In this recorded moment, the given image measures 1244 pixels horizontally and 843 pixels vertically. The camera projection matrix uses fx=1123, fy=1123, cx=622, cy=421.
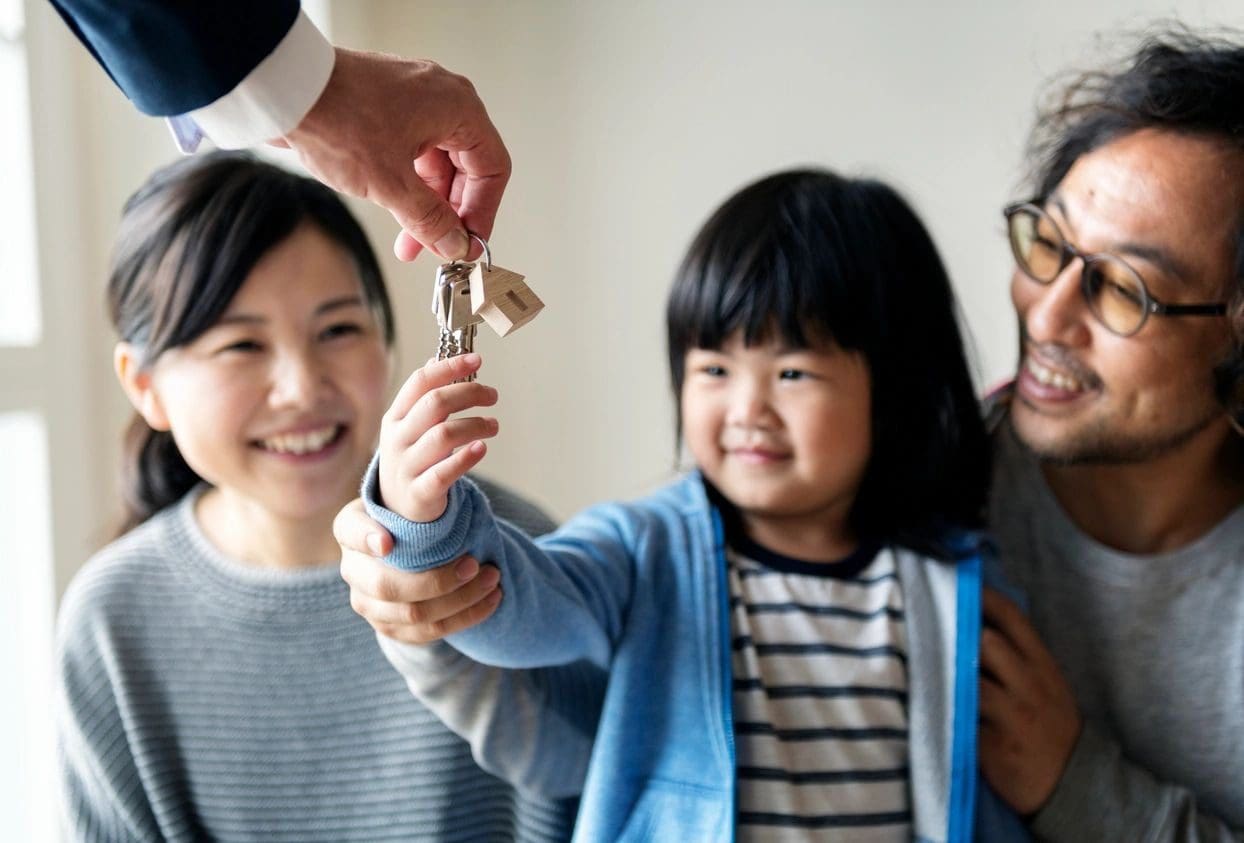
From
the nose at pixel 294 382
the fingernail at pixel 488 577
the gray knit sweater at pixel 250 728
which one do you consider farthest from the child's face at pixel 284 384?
the fingernail at pixel 488 577

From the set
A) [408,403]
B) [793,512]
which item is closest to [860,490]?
[793,512]

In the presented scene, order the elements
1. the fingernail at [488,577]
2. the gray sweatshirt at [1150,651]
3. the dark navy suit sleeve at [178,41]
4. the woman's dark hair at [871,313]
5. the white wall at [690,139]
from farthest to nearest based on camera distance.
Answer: the white wall at [690,139], the gray sweatshirt at [1150,651], the woman's dark hair at [871,313], the fingernail at [488,577], the dark navy suit sleeve at [178,41]

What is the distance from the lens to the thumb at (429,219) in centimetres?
67

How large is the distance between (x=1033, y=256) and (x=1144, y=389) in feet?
0.59

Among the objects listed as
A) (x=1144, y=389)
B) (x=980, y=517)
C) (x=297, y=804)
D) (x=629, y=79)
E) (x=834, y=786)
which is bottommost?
(x=297, y=804)

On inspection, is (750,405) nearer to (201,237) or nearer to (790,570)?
(790,570)

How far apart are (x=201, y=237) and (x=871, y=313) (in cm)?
64

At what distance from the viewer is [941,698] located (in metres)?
1.01

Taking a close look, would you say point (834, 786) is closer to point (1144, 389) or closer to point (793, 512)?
point (793, 512)

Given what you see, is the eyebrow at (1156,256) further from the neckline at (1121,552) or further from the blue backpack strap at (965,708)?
the blue backpack strap at (965,708)

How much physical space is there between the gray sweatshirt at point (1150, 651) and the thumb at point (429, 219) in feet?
2.60

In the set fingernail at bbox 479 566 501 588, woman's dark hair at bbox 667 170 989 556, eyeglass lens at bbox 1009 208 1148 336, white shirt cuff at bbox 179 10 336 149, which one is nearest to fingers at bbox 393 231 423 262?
white shirt cuff at bbox 179 10 336 149

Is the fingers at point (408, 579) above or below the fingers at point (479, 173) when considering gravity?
below

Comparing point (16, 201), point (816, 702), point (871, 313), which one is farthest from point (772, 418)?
point (16, 201)
